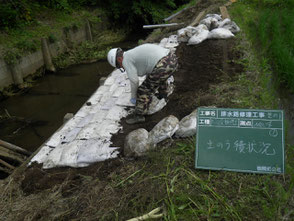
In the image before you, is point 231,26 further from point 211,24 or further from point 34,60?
point 34,60

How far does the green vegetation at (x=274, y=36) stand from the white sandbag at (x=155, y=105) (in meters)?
2.08

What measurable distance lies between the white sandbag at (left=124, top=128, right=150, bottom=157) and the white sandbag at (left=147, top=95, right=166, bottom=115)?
788 mm

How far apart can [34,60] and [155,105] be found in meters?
5.96

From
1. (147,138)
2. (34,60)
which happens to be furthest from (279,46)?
(34,60)

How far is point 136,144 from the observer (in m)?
2.65

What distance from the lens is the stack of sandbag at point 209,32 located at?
18.0 ft

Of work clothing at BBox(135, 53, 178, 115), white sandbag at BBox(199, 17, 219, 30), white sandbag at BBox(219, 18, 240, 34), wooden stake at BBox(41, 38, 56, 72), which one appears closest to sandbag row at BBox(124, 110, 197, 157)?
work clothing at BBox(135, 53, 178, 115)

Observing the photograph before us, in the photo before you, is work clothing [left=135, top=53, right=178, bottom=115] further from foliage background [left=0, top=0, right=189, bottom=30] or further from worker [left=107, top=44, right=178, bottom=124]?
foliage background [left=0, top=0, right=189, bottom=30]

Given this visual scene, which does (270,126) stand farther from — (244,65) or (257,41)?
(257,41)

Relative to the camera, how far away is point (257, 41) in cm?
573

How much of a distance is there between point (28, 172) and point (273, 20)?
6.51 meters

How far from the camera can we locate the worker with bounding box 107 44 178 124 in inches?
127

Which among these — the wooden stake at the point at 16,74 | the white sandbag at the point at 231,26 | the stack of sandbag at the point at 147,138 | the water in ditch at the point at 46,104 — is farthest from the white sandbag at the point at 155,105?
the wooden stake at the point at 16,74

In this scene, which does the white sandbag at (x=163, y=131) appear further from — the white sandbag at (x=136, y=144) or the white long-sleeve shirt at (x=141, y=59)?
the white long-sleeve shirt at (x=141, y=59)
